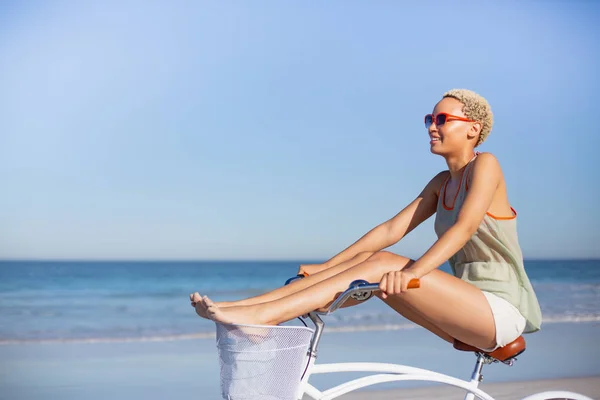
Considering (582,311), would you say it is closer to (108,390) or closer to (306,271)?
(108,390)

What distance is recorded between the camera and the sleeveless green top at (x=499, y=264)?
3.18 meters

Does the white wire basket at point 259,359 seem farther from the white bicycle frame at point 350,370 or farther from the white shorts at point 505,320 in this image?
the white shorts at point 505,320

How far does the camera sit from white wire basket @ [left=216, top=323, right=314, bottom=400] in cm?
258

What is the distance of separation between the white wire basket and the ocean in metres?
7.59

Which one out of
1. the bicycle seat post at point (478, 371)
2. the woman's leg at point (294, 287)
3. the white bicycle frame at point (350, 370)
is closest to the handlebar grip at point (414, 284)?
the white bicycle frame at point (350, 370)

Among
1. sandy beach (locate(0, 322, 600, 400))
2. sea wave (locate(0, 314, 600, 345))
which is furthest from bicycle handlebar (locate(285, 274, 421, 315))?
sea wave (locate(0, 314, 600, 345))

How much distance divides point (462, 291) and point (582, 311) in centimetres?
1293

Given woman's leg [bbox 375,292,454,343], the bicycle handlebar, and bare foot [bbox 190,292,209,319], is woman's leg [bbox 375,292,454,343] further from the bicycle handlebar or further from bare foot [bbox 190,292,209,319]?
bare foot [bbox 190,292,209,319]

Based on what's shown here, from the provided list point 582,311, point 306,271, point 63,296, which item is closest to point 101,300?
point 63,296

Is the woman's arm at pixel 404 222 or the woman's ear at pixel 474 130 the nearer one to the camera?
the woman's ear at pixel 474 130

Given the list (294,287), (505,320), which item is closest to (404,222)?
(505,320)

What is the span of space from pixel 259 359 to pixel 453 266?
4.04 feet

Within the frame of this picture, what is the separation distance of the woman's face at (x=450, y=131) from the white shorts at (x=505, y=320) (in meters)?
0.68

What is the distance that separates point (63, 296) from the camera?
19781 millimetres
